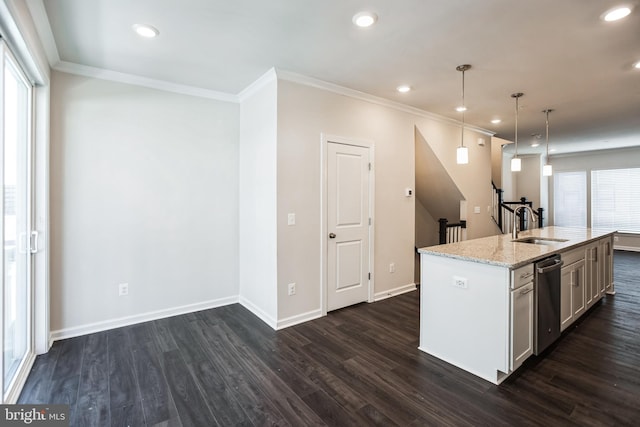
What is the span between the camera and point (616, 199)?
8391 millimetres

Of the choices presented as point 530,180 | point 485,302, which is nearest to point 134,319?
point 485,302

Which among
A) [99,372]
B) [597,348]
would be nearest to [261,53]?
[99,372]

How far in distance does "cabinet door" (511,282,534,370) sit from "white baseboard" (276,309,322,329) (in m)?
2.00

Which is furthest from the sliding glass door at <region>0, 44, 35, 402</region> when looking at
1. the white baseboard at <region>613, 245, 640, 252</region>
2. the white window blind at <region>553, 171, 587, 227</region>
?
the white baseboard at <region>613, 245, 640, 252</region>

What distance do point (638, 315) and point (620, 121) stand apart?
3624 millimetres

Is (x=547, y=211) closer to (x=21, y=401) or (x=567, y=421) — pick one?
(x=567, y=421)

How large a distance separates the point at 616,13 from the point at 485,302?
7.66 ft

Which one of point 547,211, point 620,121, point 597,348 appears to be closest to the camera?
point 597,348

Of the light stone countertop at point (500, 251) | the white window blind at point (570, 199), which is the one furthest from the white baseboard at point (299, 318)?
the white window blind at point (570, 199)

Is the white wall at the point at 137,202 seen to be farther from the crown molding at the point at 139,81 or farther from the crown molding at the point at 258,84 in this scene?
the crown molding at the point at 258,84

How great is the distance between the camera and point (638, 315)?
3.75 m

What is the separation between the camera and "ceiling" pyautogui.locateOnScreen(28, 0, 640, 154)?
2.28m

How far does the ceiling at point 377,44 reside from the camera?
228cm

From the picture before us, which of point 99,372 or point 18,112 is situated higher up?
point 18,112
